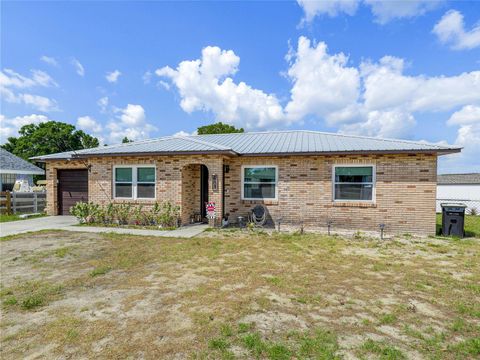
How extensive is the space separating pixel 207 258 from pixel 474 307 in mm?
5058

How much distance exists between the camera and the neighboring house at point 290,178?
30.5ft

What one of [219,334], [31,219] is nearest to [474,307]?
[219,334]

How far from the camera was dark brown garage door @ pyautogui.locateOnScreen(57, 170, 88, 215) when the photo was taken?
44.0 ft

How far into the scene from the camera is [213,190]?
10227mm

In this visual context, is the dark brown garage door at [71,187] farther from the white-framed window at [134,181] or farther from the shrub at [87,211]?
the white-framed window at [134,181]

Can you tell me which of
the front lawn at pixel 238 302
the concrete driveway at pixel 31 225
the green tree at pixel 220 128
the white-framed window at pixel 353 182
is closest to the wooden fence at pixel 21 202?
the concrete driveway at pixel 31 225

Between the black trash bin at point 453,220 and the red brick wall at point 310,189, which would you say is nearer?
the black trash bin at point 453,220

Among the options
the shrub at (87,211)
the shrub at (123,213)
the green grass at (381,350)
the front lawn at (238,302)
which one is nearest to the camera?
the green grass at (381,350)

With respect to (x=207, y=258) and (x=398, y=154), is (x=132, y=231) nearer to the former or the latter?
(x=207, y=258)

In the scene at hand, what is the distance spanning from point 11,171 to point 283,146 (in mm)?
24029

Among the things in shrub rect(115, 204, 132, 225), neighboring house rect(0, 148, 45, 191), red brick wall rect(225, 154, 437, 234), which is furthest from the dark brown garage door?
neighboring house rect(0, 148, 45, 191)

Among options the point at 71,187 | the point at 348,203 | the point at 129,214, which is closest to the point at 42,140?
the point at 71,187

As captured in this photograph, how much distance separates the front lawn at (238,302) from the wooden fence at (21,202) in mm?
8881

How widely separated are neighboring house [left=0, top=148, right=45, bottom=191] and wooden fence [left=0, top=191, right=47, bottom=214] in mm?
9897
